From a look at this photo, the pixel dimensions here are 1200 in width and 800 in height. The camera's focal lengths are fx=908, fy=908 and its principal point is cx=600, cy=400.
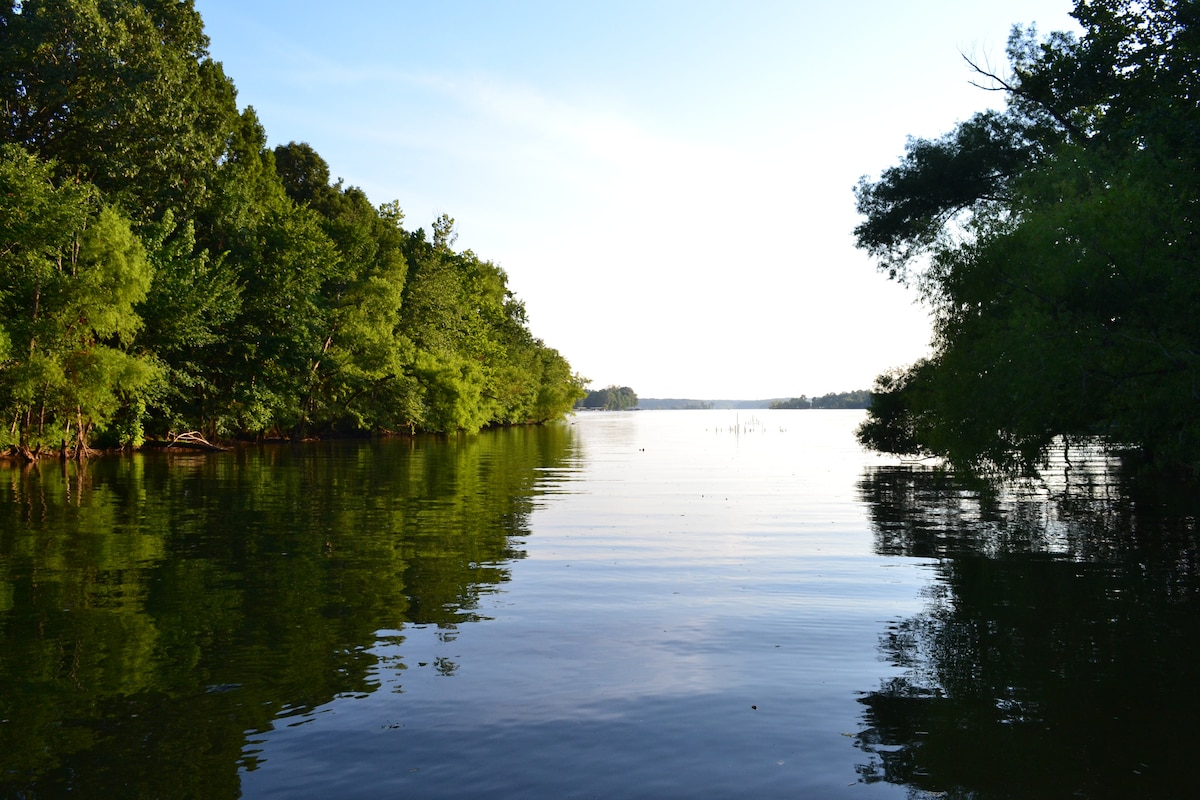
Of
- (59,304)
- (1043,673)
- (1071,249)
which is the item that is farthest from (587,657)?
(59,304)

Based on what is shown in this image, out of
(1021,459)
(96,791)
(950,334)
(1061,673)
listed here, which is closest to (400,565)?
(96,791)

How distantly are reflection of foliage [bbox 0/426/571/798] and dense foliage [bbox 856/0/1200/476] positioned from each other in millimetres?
16102

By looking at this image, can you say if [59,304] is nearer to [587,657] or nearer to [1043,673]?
[587,657]

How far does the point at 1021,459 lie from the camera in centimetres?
3198

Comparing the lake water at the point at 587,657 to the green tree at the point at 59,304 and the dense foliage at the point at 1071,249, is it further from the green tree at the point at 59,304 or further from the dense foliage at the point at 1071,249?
the green tree at the point at 59,304

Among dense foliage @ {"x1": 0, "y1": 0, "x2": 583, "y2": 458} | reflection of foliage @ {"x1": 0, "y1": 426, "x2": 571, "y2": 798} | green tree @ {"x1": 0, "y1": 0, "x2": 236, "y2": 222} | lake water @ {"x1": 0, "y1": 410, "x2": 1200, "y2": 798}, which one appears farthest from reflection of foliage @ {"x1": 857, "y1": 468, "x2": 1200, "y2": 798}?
green tree @ {"x1": 0, "y1": 0, "x2": 236, "y2": 222}

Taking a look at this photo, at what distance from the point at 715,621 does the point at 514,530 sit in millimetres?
10535

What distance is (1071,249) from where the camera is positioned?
2641cm

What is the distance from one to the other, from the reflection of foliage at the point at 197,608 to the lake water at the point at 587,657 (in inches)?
2.3

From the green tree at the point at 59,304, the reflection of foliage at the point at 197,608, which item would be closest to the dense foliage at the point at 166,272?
the green tree at the point at 59,304

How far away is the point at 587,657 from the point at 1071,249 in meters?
21.7

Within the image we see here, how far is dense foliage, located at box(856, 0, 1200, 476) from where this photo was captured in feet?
81.0

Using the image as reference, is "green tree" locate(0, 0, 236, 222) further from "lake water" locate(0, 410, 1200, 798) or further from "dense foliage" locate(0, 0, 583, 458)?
"lake water" locate(0, 410, 1200, 798)

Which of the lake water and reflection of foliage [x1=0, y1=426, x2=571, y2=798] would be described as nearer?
the lake water
